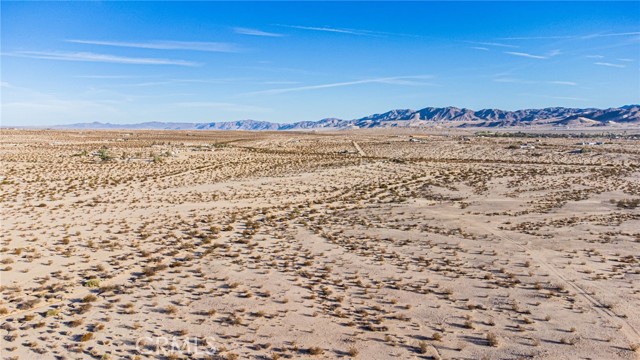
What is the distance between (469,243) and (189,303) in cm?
1105

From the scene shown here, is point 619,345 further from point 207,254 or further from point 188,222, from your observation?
point 188,222

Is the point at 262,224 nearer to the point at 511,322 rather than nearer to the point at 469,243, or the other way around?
the point at 469,243

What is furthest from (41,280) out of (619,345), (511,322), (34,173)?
(34,173)

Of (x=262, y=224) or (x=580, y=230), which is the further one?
(x=262, y=224)

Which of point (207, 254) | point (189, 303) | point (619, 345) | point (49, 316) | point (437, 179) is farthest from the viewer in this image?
point (437, 179)

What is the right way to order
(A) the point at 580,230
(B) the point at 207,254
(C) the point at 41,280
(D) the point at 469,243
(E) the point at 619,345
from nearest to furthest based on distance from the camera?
(E) the point at 619,345 < (C) the point at 41,280 < (B) the point at 207,254 < (D) the point at 469,243 < (A) the point at 580,230

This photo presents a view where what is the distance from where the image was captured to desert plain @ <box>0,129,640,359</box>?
29.7 feet

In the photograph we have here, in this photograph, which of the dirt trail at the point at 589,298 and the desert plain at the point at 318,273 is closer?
the desert plain at the point at 318,273

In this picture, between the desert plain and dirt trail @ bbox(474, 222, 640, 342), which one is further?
dirt trail @ bbox(474, 222, 640, 342)

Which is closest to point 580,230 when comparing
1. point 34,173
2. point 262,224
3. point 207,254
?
point 262,224

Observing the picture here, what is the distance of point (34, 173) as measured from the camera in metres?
35.8

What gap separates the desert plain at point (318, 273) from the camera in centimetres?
905

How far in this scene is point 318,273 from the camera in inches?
526

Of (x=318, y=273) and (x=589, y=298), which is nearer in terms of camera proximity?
(x=589, y=298)
